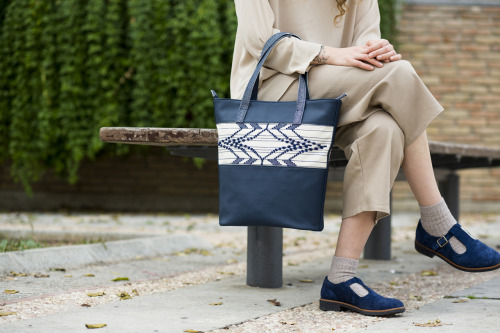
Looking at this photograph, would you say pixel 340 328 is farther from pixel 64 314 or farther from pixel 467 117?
pixel 467 117

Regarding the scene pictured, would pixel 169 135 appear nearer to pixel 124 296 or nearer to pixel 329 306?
pixel 124 296

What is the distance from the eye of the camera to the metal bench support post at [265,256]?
3.41 metres

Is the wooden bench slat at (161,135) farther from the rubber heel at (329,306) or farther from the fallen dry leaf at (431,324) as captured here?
the fallen dry leaf at (431,324)

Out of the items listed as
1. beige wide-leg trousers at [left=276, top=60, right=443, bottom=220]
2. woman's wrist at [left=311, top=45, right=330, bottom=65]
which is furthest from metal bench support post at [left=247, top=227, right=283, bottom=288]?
woman's wrist at [left=311, top=45, right=330, bottom=65]

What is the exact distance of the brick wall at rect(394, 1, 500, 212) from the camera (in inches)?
397

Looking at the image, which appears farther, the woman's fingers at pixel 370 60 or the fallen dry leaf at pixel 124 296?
the fallen dry leaf at pixel 124 296

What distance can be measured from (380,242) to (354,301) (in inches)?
78.4

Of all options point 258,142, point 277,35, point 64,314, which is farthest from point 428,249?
point 64,314

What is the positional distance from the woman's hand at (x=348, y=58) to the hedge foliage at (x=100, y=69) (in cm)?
587

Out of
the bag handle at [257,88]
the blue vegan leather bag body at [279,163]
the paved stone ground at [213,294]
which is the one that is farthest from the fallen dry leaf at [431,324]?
the bag handle at [257,88]

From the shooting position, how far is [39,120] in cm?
931

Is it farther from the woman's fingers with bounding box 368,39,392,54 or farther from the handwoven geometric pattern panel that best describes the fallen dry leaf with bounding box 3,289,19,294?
the woman's fingers with bounding box 368,39,392,54

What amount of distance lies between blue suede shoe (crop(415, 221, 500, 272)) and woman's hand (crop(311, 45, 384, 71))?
753mm

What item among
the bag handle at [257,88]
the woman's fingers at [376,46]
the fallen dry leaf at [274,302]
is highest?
the woman's fingers at [376,46]
